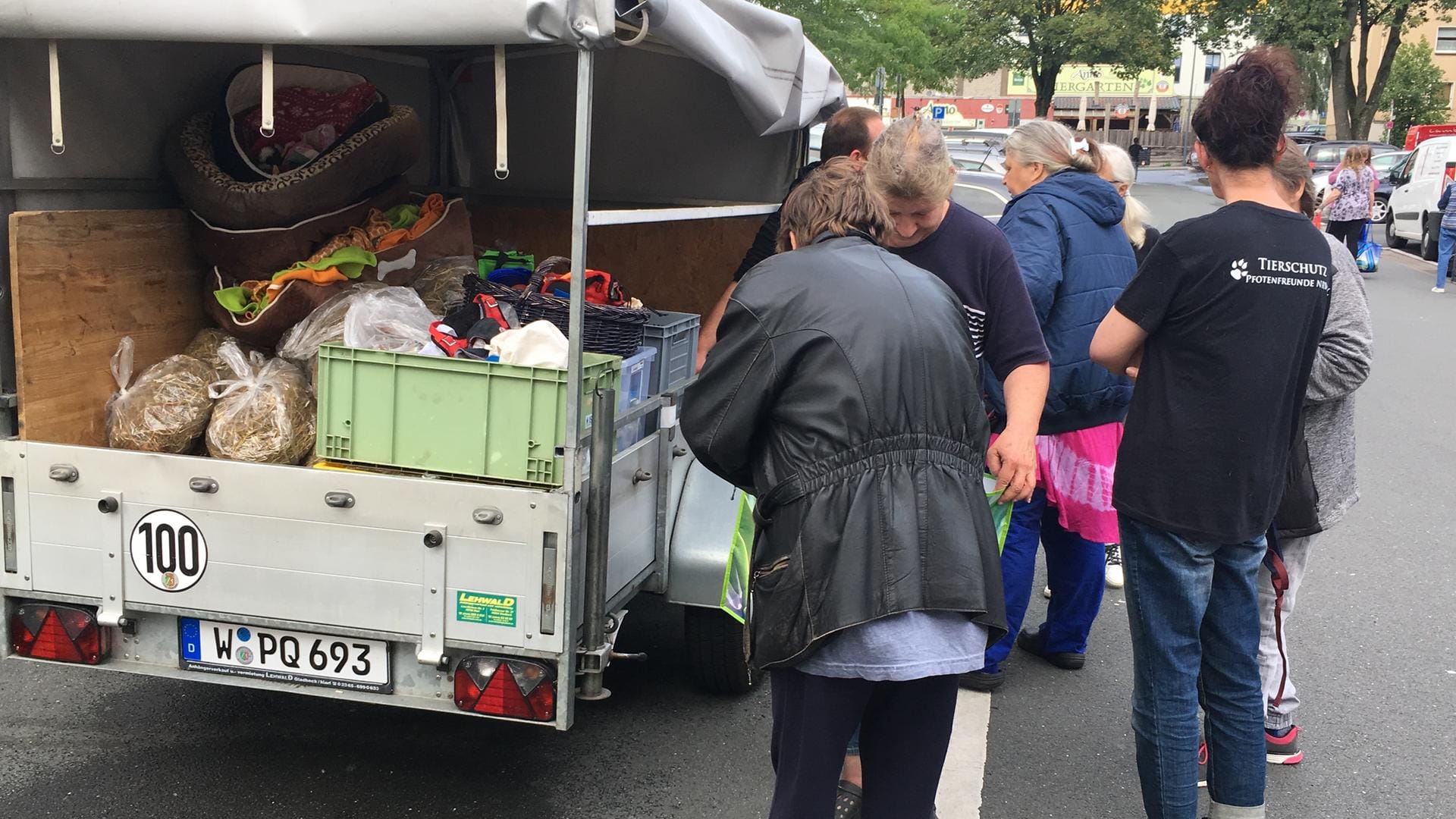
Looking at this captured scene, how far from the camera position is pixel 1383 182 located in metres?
23.9

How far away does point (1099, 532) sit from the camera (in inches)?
165

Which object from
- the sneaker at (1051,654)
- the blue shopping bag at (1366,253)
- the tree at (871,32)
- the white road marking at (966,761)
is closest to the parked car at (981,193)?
the tree at (871,32)

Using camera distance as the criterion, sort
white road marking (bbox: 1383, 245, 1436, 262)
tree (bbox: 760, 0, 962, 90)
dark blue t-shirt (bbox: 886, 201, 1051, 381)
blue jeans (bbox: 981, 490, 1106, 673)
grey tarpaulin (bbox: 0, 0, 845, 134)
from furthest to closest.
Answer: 1. white road marking (bbox: 1383, 245, 1436, 262)
2. tree (bbox: 760, 0, 962, 90)
3. blue jeans (bbox: 981, 490, 1106, 673)
4. dark blue t-shirt (bbox: 886, 201, 1051, 381)
5. grey tarpaulin (bbox: 0, 0, 845, 134)

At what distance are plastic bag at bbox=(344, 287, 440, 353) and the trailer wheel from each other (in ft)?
4.03

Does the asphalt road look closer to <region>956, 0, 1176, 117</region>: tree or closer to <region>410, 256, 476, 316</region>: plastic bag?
<region>410, 256, 476, 316</region>: plastic bag

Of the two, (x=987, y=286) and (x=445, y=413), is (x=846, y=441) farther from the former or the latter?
(x=987, y=286)

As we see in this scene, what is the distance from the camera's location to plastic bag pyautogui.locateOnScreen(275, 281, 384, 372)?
3.85 m

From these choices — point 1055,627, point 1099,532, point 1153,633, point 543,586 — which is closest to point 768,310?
point 543,586

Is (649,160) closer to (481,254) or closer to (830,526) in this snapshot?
(481,254)

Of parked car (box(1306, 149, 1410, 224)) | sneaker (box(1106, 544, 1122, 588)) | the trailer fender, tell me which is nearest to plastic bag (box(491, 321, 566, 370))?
the trailer fender

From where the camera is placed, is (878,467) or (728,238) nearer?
(878,467)

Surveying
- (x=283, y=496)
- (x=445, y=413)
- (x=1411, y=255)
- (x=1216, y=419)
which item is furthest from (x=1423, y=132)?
(x=283, y=496)

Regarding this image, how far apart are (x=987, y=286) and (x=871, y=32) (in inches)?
601

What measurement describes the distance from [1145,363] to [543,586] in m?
1.59
